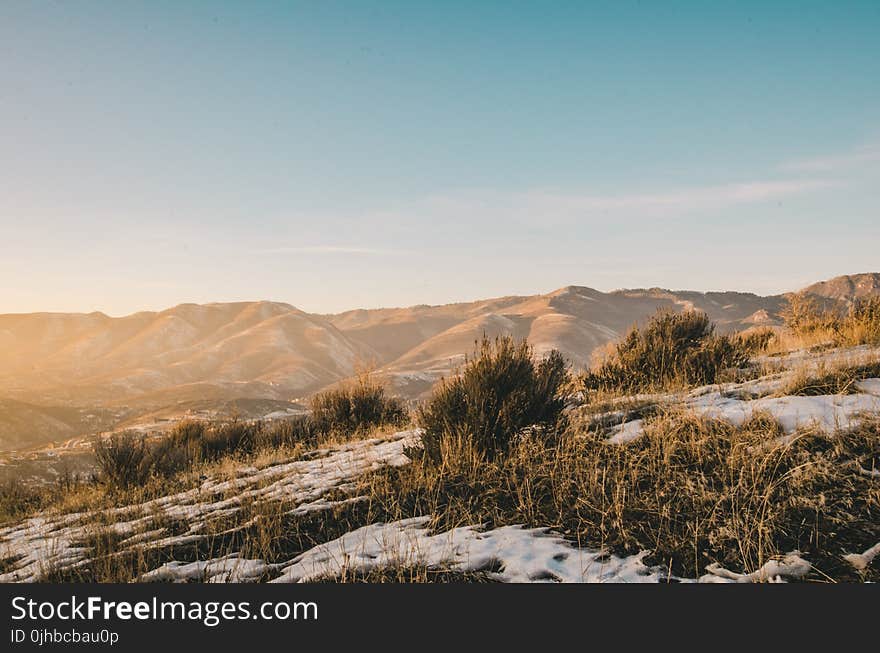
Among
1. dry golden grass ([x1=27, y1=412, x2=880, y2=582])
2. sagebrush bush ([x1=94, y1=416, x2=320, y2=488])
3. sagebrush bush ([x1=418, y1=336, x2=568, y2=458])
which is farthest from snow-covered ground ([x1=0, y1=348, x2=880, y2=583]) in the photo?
sagebrush bush ([x1=94, y1=416, x2=320, y2=488])

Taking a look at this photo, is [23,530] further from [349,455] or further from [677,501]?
[677,501]

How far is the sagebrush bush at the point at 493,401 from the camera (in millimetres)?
5598

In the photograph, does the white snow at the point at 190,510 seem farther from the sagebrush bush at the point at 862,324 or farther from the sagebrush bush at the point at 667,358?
the sagebrush bush at the point at 862,324

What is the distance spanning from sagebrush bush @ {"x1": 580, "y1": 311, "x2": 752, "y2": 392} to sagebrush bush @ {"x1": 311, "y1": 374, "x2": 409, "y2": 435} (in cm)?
433

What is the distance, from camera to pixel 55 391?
88.7 m

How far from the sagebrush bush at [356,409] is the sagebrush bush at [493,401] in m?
4.50

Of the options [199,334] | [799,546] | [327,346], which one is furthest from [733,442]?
[199,334]

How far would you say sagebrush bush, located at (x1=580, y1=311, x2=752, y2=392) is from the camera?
8.25m

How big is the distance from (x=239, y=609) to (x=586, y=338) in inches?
4847

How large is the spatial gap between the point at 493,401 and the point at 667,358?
4392 millimetres

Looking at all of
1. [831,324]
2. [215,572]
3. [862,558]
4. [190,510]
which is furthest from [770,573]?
[831,324]

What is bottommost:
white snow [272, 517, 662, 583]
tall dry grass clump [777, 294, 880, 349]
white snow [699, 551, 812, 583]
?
white snow [272, 517, 662, 583]

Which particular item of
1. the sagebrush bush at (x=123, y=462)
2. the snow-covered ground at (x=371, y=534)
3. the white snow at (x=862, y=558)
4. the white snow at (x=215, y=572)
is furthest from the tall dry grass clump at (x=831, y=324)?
the sagebrush bush at (x=123, y=462)

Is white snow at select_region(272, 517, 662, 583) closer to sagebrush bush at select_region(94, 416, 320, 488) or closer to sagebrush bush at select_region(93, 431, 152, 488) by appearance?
sagebrush bush at select_region(94, 416, 320, 488)
